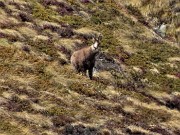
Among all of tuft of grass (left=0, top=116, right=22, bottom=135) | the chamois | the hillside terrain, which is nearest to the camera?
tuft of grass (left=0, top=116, right=22, bottom=135)

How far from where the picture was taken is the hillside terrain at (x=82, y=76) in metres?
30.8

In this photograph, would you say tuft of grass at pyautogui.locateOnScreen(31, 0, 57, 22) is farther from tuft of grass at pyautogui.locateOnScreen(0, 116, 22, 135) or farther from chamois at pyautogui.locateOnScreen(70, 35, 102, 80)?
tuft of grass at pyautogui.locateOnScreen(0, 116, 22, 135)

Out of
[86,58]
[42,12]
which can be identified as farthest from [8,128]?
[42,12]

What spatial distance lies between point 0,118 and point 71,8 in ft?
94.6

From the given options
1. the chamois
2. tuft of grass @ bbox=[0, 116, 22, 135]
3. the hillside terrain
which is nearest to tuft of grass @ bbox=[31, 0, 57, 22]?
the hillside terrain

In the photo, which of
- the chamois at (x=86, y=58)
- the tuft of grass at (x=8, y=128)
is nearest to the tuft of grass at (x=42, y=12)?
the chamois at (x=86, y=58)

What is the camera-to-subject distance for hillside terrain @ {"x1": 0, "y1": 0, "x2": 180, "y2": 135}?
30.8 meters

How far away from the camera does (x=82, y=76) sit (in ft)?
125

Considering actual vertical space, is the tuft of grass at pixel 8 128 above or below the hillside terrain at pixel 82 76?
above

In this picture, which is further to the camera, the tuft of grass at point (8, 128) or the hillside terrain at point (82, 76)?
the hillside terrain at point (82, 76)

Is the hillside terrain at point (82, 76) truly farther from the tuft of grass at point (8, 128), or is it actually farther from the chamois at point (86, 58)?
the chamois at point (86, 58)

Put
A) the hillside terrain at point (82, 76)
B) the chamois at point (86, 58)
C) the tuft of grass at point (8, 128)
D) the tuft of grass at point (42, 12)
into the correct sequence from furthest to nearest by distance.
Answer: the tuft of grass at point (42, 12)
the chamois at point (86, 58)
the hillside terrain at point (82, 76)
the tuft of grass at point (8, 128)

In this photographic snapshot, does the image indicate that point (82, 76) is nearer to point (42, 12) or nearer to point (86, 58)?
point (86, 58)

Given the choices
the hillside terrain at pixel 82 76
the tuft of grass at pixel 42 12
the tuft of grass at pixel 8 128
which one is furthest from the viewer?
the tuft of grass at pixel 42 12
